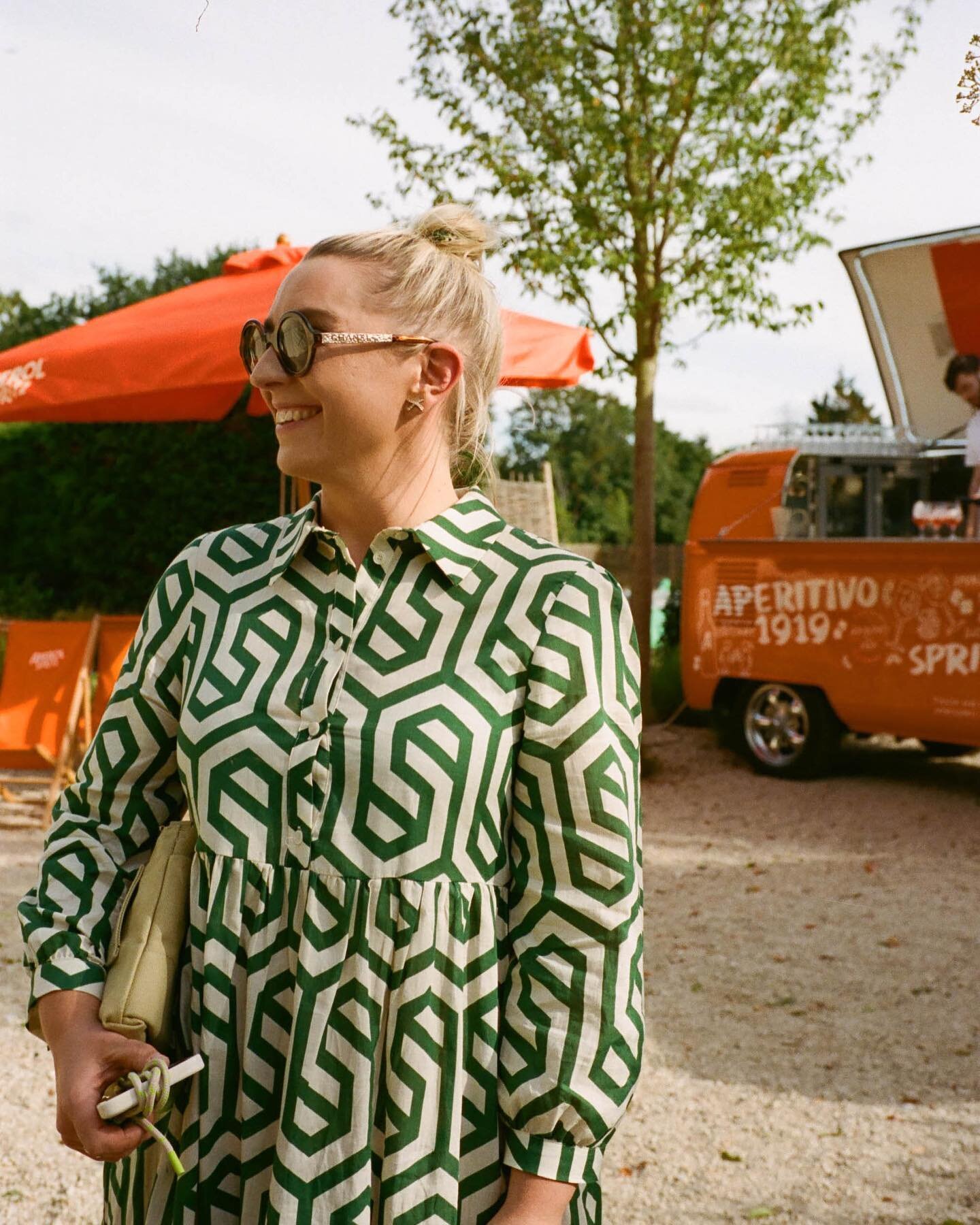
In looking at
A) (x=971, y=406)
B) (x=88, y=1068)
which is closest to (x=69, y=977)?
(x=88, y=1068)

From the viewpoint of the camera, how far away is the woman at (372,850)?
4.38 ft

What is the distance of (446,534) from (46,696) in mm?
6467

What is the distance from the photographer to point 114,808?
1490 millimetres

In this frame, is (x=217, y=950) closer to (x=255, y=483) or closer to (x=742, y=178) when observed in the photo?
(x=742, y=178)

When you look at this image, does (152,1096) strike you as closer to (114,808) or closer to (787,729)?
(114,808)

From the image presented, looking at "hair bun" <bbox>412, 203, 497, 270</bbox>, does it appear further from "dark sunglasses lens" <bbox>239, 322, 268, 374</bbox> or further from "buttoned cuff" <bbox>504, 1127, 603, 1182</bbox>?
"buttoned cuff" <bbox>504, 1127, 603, 1182</bbox>

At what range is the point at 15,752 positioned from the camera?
725cm

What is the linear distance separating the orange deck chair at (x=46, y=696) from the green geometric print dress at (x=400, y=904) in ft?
20.1

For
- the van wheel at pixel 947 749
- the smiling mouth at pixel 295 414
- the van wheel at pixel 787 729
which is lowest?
the van wheel at pixel 947 749

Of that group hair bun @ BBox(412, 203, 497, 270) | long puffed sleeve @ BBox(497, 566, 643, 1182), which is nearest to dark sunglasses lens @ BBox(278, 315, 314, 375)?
hair bun @ BBox(412, 203, 497, 270)

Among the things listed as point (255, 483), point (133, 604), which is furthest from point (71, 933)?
point (133, 604)

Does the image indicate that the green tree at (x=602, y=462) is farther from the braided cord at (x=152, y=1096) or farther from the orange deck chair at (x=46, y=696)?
the braided cord at (x=152, y=1096)

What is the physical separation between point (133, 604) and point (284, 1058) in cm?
1374

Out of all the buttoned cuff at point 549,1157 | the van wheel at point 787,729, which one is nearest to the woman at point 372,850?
the buttoned cuff at point 549,1157
